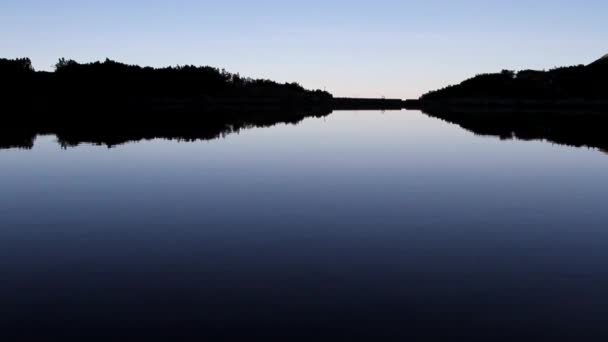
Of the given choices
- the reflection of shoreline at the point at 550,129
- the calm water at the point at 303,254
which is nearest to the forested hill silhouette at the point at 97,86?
the reflection of shoreline at the point at 550,129

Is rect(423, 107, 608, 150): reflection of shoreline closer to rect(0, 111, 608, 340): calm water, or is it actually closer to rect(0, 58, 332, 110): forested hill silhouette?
rect(0, 111, 608, 340): calm water

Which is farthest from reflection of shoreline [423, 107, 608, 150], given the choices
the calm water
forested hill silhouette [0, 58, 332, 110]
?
forested hill silhouette [0, 58, 332, 110]

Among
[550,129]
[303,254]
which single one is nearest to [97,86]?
[550,129]

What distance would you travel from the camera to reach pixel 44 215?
58.5 feet

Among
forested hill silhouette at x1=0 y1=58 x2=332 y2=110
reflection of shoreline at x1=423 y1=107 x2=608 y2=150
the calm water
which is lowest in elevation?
the calm water

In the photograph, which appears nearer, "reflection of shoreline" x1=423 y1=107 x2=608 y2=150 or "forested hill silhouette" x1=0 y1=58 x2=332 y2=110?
"reflection of shoreline" x1=423 y1=107 x2=608 y2=150

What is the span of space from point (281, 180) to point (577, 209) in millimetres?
12877

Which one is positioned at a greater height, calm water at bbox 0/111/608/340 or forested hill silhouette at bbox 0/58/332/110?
forested hill silhouette at bbox 0/58/332/110

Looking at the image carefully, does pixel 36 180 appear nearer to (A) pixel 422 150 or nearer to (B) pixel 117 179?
(B) pixel 117 179

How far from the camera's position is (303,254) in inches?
526

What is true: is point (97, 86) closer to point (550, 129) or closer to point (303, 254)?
point (550, 129)

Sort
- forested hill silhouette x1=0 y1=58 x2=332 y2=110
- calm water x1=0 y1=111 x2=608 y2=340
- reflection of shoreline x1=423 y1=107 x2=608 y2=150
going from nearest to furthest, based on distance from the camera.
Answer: calm water x1=0 y1=111 x2=608 y2=340, reflection of shoreline x1=423 y1=107 x2=608 y2=150, forested hill silhouette x1=0 y1=58 x2=332 y2=110

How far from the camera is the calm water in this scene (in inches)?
370

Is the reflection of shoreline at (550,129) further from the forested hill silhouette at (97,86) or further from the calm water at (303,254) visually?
the forested hill silhouette at (97,86)
